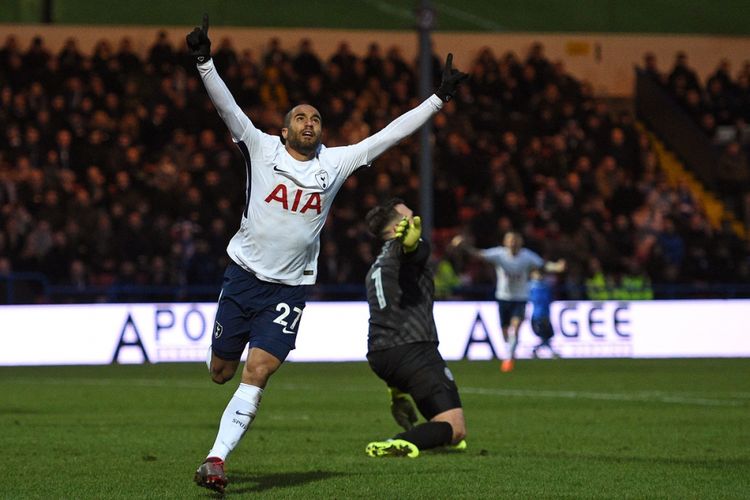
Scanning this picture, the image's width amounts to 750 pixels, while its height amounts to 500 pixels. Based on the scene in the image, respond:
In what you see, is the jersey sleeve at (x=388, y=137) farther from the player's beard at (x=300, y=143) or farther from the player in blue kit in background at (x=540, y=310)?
the player in blue kit in background at (x=540, y=310)

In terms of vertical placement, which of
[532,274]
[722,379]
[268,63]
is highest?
[268,63]

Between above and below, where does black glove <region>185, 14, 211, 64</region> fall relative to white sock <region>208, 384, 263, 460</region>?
above

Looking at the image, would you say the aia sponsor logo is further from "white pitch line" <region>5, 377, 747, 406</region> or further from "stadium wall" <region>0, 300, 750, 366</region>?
"stadium wall" <region>0, 300, 750, 366</region>

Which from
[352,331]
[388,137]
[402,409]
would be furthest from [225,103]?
[352,331]

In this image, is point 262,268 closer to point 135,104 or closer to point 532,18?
point 135,104

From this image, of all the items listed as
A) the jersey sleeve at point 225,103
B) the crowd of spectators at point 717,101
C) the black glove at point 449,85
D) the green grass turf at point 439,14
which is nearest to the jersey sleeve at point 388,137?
the black glove at point 449,85

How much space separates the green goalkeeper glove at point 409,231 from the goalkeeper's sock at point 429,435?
4.35 feet

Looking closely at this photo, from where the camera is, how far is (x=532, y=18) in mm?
32656

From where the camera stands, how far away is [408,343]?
33.5 ft

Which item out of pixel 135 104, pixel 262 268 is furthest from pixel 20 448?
pixel 135 104

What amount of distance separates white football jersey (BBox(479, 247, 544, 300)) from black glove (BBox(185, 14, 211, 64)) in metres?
14.4

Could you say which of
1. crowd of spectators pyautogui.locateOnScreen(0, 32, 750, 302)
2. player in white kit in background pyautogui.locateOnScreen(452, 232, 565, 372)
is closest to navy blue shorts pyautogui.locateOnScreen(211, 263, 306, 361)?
player in white kit in background pyautogui.locateOnScreen(452, 232, 565, 372)

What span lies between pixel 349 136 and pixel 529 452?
1618 cm

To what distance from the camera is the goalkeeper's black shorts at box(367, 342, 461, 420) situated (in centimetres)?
1008
